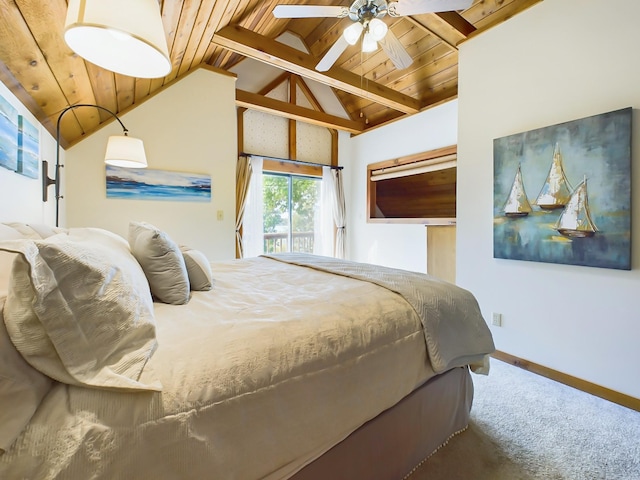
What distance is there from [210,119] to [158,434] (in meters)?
3.57

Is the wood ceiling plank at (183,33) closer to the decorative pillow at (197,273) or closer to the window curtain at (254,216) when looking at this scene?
the window curtain at (254,216)

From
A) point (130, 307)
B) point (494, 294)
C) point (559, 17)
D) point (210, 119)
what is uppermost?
point (559, 17)

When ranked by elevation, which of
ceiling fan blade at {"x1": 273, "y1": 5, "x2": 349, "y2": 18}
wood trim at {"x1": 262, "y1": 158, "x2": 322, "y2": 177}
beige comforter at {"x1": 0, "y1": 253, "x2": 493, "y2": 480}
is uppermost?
ceiling fan blade at {"x1": 273, "y1": 5, "x2": 349, "y2": 18}

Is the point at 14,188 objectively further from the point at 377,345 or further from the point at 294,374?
the point at 377,345

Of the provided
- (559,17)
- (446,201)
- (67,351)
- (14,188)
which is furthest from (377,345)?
(446,201)

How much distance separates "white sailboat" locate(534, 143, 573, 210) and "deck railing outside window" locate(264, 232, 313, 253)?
351 cm

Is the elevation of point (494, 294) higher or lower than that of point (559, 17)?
lower

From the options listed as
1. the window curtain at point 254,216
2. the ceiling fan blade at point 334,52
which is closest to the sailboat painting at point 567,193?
the ceiling fan blade at point 334,52

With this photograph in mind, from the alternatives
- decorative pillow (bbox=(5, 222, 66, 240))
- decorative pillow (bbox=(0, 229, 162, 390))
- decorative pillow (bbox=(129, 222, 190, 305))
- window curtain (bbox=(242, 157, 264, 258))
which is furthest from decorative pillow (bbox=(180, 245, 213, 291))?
window curtain (bbox=(242, 157, 264, 258))

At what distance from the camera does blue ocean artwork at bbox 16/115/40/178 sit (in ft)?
5.59

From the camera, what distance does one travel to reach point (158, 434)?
2.24 feet

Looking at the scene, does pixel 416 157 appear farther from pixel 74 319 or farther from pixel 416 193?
pixel 74 319

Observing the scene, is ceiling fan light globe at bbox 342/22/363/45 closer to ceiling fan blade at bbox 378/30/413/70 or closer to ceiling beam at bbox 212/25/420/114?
ceiling fan blade at bbox 378/30/413/70

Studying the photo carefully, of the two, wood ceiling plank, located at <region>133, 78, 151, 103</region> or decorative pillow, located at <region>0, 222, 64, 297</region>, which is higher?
wood ceiling plank, located at <region>133, 78, 151, 103</region>
